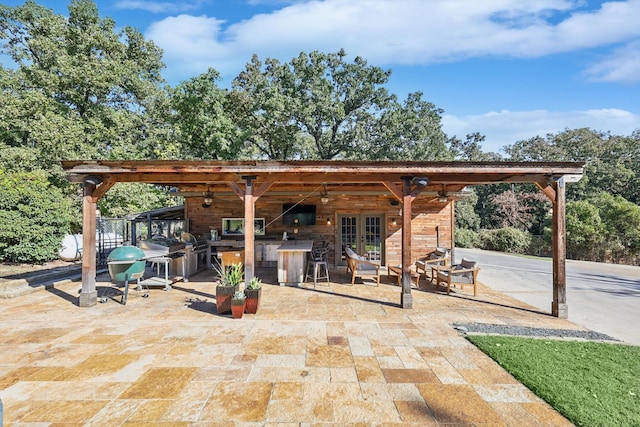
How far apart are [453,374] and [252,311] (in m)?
2.95

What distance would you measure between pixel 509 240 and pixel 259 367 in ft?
64.0

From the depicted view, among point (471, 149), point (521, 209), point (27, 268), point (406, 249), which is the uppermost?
point (471, 149)

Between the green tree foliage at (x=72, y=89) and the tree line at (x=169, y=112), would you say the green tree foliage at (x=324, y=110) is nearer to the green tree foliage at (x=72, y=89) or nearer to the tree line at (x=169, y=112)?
the tree line at (x=169, y=112)

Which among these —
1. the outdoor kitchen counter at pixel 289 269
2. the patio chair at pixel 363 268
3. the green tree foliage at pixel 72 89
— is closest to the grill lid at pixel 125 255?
the outdoor kitchen counter at pixel 289 269

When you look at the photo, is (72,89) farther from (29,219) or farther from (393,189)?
(393,189)

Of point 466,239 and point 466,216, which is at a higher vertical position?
point 466,216

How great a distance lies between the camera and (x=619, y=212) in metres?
14.8

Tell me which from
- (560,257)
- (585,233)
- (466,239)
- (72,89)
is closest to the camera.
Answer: (560,257)

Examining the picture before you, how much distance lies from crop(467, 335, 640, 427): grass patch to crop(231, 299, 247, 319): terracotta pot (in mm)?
3178

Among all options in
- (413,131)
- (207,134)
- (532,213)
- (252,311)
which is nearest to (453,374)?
(252,311)

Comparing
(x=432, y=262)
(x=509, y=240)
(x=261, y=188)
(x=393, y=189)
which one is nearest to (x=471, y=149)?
(x=509, y=240)

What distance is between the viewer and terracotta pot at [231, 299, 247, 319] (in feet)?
14.5

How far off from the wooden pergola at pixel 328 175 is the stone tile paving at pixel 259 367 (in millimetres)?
766

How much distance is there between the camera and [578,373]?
2971 mm
